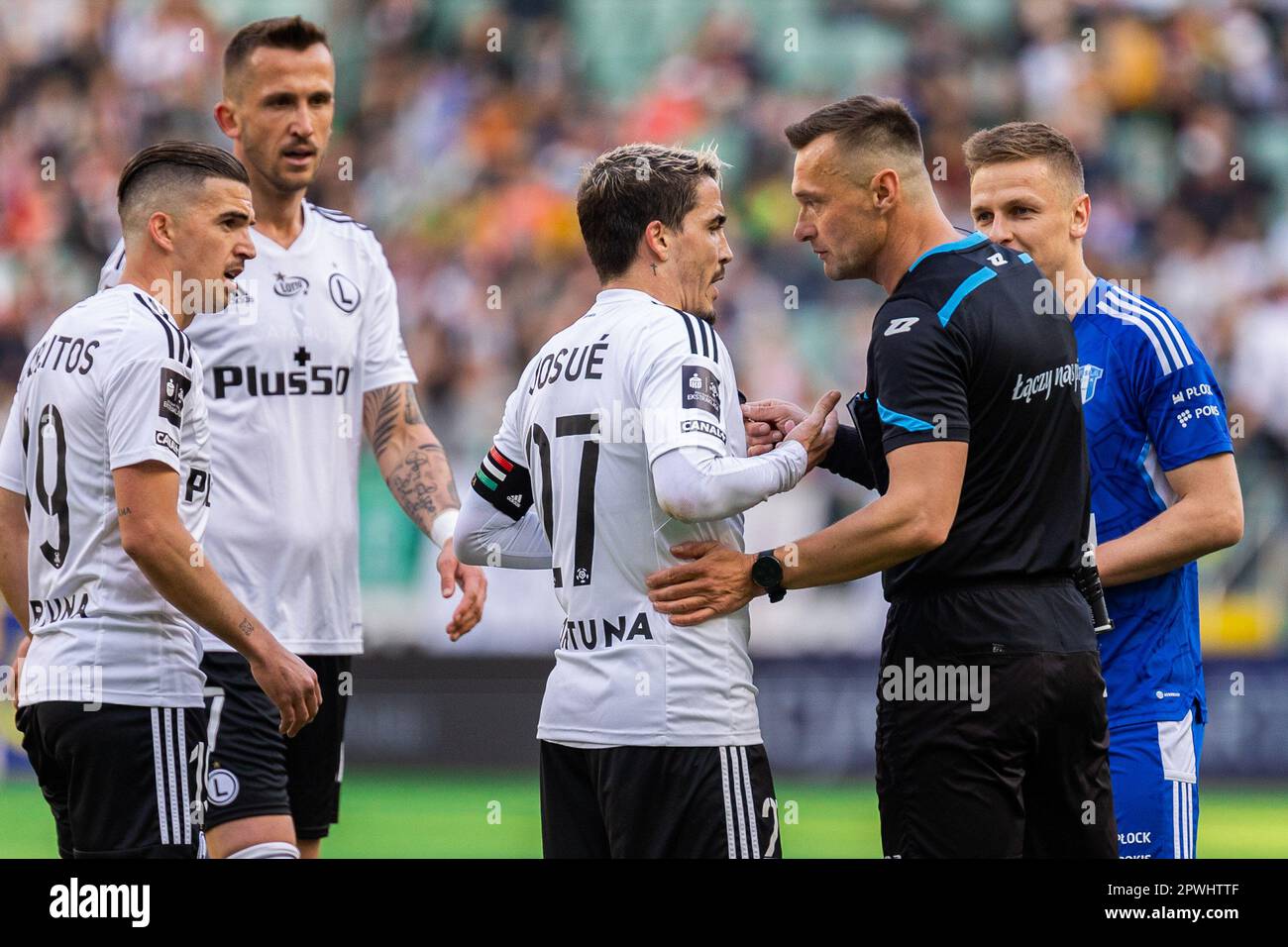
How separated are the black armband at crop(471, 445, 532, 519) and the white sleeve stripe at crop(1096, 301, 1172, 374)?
1.89m

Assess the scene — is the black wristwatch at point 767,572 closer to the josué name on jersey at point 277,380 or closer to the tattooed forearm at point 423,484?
the tattooed forearm at point 423,484

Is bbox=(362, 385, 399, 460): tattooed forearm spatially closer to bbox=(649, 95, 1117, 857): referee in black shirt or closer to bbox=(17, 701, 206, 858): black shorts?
bbox=(17, 701, 206, 858): black shorts

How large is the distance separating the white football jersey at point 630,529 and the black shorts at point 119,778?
1044 millimetres

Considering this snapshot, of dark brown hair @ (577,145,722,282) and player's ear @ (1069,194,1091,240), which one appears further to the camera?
player's ear @ (1069,194,1091,240)

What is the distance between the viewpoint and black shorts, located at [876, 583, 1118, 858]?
158 inches

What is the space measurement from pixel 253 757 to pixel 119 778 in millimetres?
964

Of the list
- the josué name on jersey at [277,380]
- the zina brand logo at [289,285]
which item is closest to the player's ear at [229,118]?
the zina brand logo at [289,285]

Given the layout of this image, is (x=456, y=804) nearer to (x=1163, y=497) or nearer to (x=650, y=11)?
(x=1163, y=497)

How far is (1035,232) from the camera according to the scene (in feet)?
16.5

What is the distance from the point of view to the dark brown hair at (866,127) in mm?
4348

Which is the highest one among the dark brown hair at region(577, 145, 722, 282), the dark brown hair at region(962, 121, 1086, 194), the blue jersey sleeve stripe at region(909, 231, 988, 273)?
the dark brown hair at region(962, 121, 1086, 194)

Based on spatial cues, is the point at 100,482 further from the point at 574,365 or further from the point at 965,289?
the point at 965,289

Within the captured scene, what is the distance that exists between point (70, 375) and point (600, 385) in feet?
4.77
